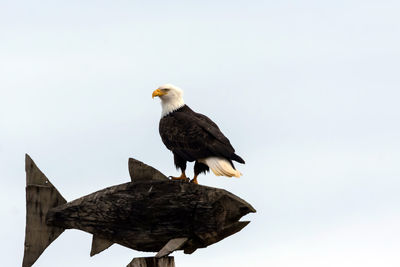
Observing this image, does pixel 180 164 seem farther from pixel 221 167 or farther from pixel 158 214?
pixel 158 214

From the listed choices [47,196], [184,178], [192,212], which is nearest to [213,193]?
[192,212]

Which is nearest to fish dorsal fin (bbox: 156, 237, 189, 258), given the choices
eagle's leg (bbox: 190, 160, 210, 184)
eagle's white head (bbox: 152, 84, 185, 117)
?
eagle's leg (bbox: 190, 160, 210, 184)

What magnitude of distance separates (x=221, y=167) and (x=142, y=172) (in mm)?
896

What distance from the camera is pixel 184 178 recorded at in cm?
936

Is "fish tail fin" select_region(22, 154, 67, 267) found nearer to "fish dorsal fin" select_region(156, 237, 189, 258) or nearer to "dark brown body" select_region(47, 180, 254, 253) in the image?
"dark brown body" select_region(47, 180, 254, 253)

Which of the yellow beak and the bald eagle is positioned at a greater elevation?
the yellow beak

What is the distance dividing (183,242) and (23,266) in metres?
2.00

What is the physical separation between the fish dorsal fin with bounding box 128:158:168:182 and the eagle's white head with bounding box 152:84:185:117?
46.7 inches

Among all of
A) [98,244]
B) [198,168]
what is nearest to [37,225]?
[98,244]

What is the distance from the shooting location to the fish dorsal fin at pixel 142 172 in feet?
29.0

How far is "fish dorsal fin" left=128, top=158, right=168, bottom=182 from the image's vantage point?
8.83 m

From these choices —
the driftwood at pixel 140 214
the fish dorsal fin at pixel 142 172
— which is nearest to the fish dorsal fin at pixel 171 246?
the driftwood at pixel 140 214

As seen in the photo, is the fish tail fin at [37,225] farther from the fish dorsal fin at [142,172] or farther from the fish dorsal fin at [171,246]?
the fish dorsal fin at [171,246]

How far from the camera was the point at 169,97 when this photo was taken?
9.88m
